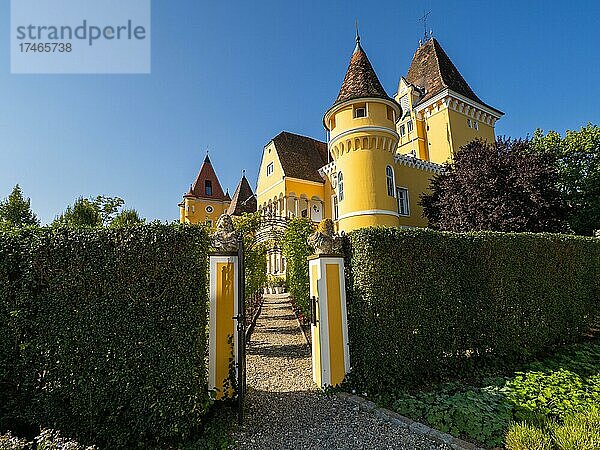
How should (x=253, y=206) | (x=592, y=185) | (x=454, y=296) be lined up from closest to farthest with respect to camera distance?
(x=454, y=296), (x=592, y=185), (x=253, y=206)

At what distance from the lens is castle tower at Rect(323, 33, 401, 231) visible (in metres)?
17.8

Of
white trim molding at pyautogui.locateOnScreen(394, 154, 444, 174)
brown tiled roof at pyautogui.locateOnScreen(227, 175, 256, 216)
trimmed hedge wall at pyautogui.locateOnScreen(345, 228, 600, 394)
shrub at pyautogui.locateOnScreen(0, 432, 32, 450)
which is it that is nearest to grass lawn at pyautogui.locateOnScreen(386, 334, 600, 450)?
trimmed hedge wall at pyautogui.locateOnScreen(345, 228, 600, 394)

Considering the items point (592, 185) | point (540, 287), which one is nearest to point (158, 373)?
point (540, 287)

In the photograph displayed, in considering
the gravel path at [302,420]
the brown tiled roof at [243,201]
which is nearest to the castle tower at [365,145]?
the gravel path at [302,420]

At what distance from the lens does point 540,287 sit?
8.16 meters

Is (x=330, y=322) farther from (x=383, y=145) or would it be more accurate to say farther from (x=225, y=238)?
(x=383, y=145)

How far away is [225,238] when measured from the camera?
5.67 m

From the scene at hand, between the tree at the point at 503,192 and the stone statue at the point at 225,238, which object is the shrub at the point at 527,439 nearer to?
the stone statue at the point at 225,238

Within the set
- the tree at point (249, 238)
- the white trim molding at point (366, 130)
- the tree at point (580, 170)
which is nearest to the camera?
the tree at point (249, 238)

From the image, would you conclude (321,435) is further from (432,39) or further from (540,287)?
(432,39)

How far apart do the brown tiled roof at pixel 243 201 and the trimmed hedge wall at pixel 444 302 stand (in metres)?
27.5

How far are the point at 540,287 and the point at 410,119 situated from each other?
2070 cm

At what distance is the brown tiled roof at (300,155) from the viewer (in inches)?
1082

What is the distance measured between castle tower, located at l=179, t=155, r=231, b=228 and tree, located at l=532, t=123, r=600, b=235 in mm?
35269
